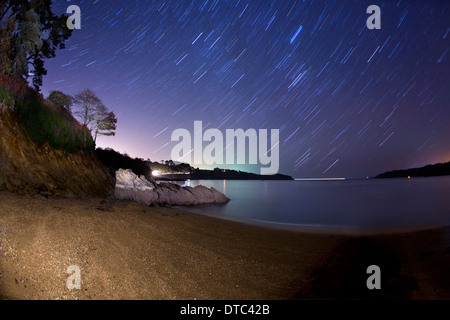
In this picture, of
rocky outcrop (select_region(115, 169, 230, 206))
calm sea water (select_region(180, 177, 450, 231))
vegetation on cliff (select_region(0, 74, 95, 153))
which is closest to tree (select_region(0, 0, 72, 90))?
vegetation on cliff (select_region(0, 74, 95, 153))

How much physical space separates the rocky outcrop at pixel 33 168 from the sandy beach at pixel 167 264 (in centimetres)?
181

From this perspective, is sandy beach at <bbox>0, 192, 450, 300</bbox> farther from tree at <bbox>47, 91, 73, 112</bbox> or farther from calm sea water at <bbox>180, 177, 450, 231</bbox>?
tree at <bbox>47, 91, 73, 112</bbox>

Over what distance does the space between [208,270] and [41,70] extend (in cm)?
2414

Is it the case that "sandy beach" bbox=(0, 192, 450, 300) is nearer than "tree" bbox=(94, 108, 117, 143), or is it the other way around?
"sandy beach" bbox=(0, 192, 450, 300)

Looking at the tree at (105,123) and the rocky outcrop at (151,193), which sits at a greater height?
the tree at (105,123)

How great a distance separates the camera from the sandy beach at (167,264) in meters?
3.68

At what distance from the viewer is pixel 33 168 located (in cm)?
894

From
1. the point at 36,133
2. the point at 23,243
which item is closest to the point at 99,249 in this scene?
the point at 23,243

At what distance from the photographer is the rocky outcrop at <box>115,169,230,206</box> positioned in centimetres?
1525

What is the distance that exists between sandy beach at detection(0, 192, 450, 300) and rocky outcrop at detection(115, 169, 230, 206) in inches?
346

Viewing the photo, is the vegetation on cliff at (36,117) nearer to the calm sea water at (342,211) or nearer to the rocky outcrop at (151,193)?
the rocky outcrop at (151,193)

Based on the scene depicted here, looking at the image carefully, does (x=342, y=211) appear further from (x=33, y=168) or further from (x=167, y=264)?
(x=33, y=168)

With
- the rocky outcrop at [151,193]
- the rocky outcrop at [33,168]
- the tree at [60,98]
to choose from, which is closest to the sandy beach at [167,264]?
the rocky outcrop at [33,168]
